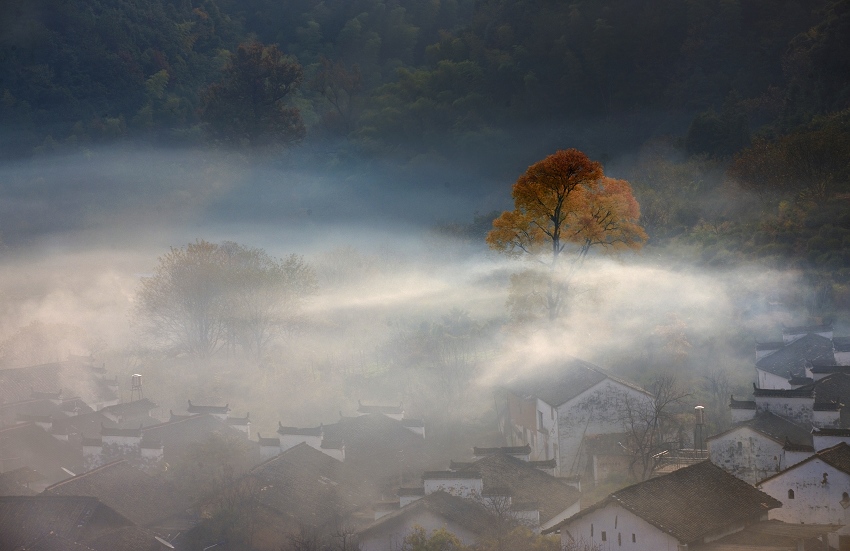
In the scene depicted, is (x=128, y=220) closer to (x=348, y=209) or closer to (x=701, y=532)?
(x=348, y=209)

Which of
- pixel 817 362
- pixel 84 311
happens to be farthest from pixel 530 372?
pixel 84 311

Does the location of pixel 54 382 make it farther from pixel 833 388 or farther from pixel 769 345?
pixel 833 388

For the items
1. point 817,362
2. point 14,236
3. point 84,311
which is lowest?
point 817,362

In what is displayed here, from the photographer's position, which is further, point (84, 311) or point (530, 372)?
point (84, 311)

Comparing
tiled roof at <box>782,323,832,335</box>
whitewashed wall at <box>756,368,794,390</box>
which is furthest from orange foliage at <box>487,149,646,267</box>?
whitewashed wall at <box>756,368,794,390</box>

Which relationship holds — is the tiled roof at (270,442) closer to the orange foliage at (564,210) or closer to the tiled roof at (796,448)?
the orange foliage at (564,210)

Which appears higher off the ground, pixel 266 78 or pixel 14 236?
pixel 266 78
